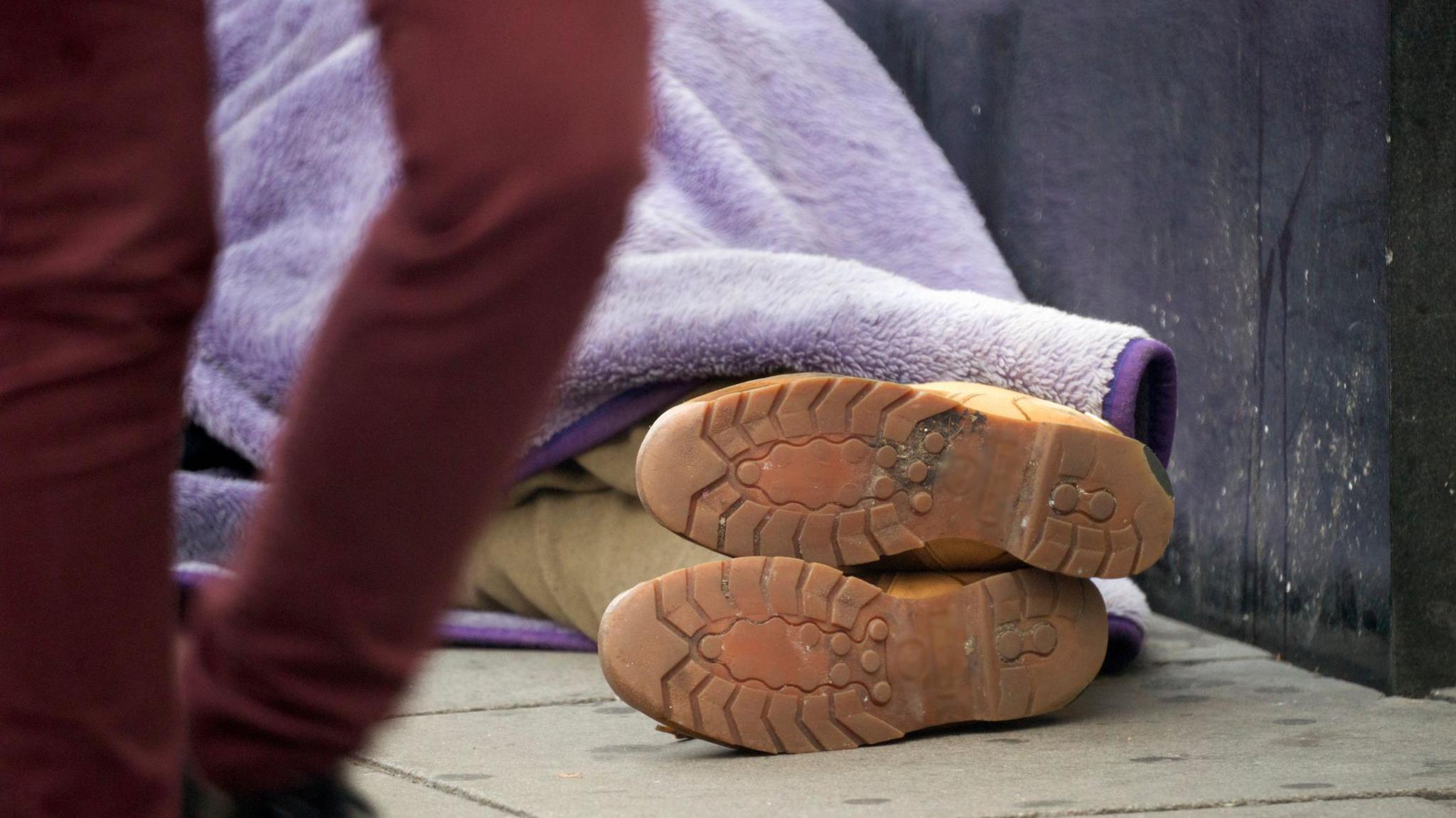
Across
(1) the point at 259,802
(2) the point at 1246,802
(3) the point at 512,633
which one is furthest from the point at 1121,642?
(1) the point at 259,802

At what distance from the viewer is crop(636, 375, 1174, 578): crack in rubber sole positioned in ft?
4.21

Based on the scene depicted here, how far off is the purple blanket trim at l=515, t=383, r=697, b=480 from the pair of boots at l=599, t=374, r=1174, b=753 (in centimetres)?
40

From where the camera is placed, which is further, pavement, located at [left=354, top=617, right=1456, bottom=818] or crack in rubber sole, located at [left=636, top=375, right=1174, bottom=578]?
crack in rubber sole, located at [left=636, top=375, right=1174, bottom=578]

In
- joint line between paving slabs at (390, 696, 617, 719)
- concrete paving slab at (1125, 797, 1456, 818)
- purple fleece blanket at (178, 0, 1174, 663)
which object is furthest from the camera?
purple fleece blanket at (178, 0, 1174, 663)

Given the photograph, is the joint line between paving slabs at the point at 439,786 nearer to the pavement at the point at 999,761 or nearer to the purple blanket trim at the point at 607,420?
the pavement at the point at 999,761

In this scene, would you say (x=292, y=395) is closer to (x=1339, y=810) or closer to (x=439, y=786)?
(x=439, y=786)

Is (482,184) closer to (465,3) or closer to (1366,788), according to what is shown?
(465,3)

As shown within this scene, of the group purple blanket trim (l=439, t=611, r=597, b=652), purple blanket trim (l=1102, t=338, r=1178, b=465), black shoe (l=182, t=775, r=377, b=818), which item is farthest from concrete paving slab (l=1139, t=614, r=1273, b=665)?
black shoe (l=182, t=775, r=377, b=818)

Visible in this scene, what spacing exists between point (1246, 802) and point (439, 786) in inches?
21.6

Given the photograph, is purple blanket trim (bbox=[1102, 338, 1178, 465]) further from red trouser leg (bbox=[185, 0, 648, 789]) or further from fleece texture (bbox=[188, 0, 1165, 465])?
red trouser leg (bbox=[185, 0, 648, 789])

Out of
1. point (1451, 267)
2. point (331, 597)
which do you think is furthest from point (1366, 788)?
point (331, 597)

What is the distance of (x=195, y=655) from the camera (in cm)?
66

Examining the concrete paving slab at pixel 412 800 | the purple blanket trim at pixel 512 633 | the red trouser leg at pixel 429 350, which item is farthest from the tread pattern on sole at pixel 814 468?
the red trouser leg at pixel 429 350

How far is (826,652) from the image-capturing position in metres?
1.27
